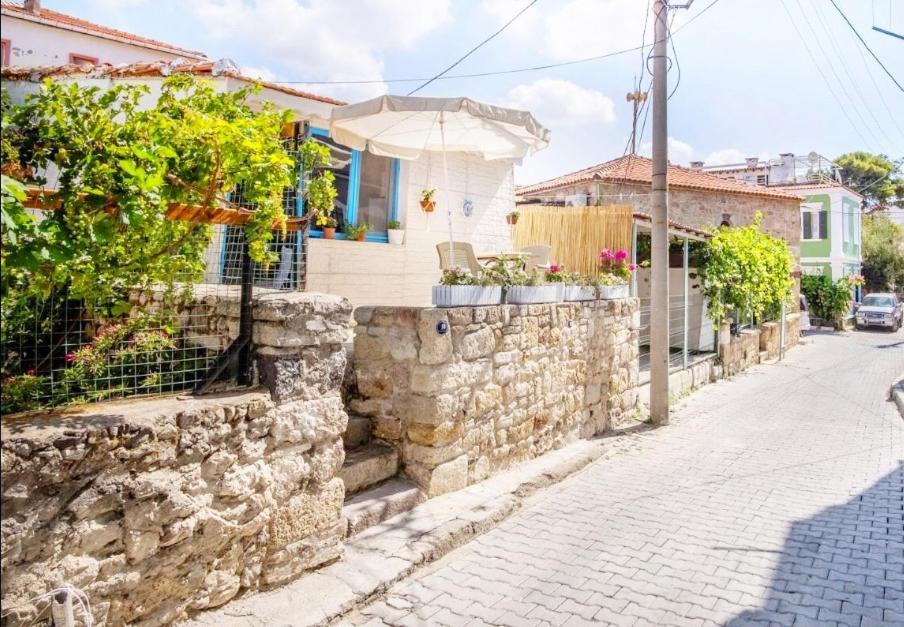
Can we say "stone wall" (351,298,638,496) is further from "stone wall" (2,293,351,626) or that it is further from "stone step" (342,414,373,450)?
"stone wall" (2,293,351,626)

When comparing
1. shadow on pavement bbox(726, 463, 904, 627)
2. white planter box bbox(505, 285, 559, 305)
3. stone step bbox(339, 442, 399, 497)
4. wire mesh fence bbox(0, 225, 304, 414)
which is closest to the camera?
wire mesh fence bbox(0, 225, 304, 414)

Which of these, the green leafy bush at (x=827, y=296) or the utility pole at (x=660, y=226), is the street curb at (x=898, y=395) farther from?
the green leafy bush at (x=827, y=296)

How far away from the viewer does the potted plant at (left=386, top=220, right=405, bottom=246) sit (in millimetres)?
8812

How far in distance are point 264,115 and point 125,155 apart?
2.48 ft

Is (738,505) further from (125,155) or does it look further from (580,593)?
(125,155)

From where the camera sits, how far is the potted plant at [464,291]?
17.0 ft

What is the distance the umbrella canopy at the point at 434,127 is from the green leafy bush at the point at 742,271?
24.5ft

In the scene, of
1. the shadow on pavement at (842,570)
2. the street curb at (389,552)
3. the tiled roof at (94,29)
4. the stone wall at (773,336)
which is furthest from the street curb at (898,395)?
the tiled roof at (94,29)

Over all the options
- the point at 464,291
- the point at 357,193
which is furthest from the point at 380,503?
the point at 357,193

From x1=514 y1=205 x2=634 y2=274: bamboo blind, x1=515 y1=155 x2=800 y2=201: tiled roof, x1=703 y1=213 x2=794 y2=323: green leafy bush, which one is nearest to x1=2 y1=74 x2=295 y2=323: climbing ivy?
x1=514 y1=205 x2=634 y2=274: bamboo blind

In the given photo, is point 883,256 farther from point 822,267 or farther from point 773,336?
point 773,336

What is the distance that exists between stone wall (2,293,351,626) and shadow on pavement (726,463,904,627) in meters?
2.81

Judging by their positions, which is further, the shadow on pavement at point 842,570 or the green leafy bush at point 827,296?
the green leafy bush at point 827,296

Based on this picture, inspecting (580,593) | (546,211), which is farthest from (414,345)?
(546,211)
